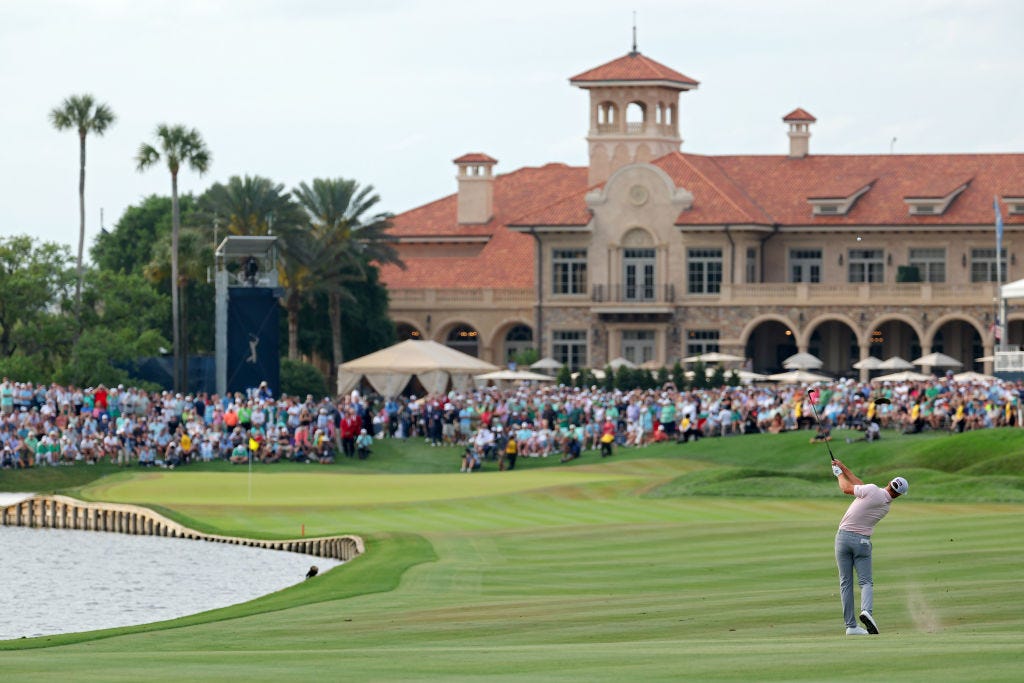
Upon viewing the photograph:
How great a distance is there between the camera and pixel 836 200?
8512cm

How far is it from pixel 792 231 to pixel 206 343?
23.7 metres

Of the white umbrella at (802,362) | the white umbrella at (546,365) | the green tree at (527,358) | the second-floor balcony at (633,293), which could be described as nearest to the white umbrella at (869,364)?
the white umbrella at (802,362)

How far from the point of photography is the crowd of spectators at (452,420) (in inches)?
2041

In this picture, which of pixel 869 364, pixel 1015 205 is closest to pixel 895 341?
pixel 1015 205

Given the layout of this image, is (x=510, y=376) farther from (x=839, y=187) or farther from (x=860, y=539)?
(x=860, y=539)

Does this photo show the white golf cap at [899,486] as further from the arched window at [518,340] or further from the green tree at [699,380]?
the arched window at [518,340]

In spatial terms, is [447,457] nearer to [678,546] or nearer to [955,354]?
[678,546]

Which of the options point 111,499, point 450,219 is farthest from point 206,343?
point 111,499

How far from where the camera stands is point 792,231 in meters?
85.4

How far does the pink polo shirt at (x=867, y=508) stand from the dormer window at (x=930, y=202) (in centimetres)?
6539

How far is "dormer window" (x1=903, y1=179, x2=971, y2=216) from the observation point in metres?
83.8

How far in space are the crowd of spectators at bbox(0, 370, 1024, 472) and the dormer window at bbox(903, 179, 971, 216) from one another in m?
24.7

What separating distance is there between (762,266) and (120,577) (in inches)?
2081

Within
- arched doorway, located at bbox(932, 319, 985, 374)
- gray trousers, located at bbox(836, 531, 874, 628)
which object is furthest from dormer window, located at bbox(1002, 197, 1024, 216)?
gray trousers, located at bbox(836, 531, 874, 628)
